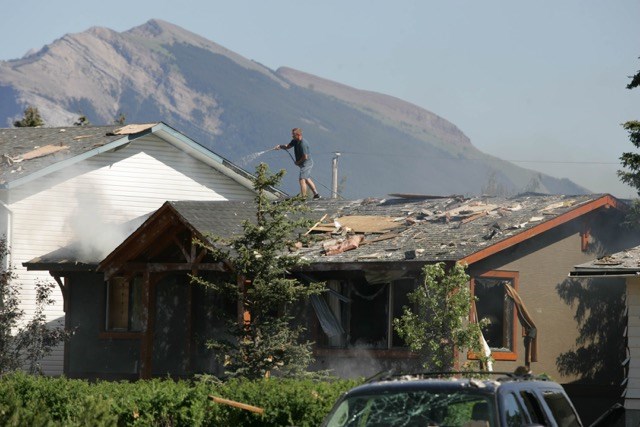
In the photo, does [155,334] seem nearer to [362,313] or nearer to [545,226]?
[362,313]

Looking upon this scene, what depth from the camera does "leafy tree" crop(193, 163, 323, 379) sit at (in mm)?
23406

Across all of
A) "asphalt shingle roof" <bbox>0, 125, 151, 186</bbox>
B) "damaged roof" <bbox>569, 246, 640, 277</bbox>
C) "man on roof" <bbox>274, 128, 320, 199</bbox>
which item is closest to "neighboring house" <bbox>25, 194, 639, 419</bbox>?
"damaged roof" <bbox>569, 246, 640, 277</bbox>

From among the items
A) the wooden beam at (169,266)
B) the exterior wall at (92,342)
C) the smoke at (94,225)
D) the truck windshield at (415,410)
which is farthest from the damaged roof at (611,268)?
the smoke at (94,225)

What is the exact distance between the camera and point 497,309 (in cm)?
2667

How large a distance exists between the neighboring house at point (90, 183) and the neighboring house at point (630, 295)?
1376cm

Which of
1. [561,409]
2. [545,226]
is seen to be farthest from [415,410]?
[545,226]

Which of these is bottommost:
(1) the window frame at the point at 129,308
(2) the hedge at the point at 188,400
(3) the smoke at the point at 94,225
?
(2) the hedge at the point at 188,400

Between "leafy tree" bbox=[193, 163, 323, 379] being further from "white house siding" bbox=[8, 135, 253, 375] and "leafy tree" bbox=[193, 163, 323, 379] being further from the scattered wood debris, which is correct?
"white house siding" bbox=[8, 135, 253, 375]

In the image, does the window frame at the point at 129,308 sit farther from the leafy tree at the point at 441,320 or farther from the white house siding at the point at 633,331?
the white house siding at the point at 633,331

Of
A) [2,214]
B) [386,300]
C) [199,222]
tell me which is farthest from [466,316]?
[2,214]

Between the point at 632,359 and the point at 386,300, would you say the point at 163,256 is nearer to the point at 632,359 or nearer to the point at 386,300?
the point at 386,300

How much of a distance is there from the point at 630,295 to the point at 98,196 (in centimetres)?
1686

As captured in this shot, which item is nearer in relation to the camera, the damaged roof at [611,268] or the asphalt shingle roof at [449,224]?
the damaged roof at [611,268]

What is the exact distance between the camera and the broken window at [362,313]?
26.6m
